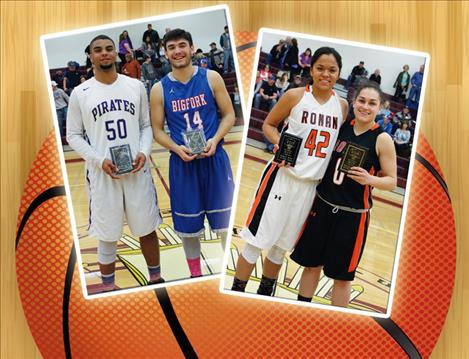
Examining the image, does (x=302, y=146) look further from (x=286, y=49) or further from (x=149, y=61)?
(x=149, y=61)

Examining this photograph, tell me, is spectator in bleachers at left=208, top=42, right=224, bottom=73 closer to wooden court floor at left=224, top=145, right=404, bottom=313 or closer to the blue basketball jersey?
the blue basketball jersey

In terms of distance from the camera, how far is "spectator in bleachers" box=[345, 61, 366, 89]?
5.09ft

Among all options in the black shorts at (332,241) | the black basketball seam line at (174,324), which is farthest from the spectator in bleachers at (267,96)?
the black basketball seam line at (174,324)

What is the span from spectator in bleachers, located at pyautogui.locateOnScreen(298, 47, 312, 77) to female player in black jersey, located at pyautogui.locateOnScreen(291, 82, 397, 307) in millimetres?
158

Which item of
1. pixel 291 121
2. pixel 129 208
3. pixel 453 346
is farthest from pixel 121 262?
pixel 453 346

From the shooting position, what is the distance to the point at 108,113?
156cm

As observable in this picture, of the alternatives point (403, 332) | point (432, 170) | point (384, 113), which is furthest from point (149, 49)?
point (403, 332)

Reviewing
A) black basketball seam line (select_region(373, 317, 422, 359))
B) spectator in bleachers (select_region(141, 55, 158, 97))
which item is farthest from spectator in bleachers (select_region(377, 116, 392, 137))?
spectator in bleachers (select_region(141, 55, 158, 97))

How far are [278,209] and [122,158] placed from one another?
1.57 ft

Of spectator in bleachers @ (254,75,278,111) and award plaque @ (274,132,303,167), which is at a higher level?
spectator in bleachers @ (254,75,278,111)

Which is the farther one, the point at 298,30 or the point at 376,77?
the point at 298,30

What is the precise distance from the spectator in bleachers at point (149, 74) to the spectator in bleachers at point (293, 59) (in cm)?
38

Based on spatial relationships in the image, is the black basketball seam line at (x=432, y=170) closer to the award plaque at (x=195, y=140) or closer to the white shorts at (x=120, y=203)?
the award plaque at (x=195, y=140)

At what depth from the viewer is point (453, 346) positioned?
1.66 metres
